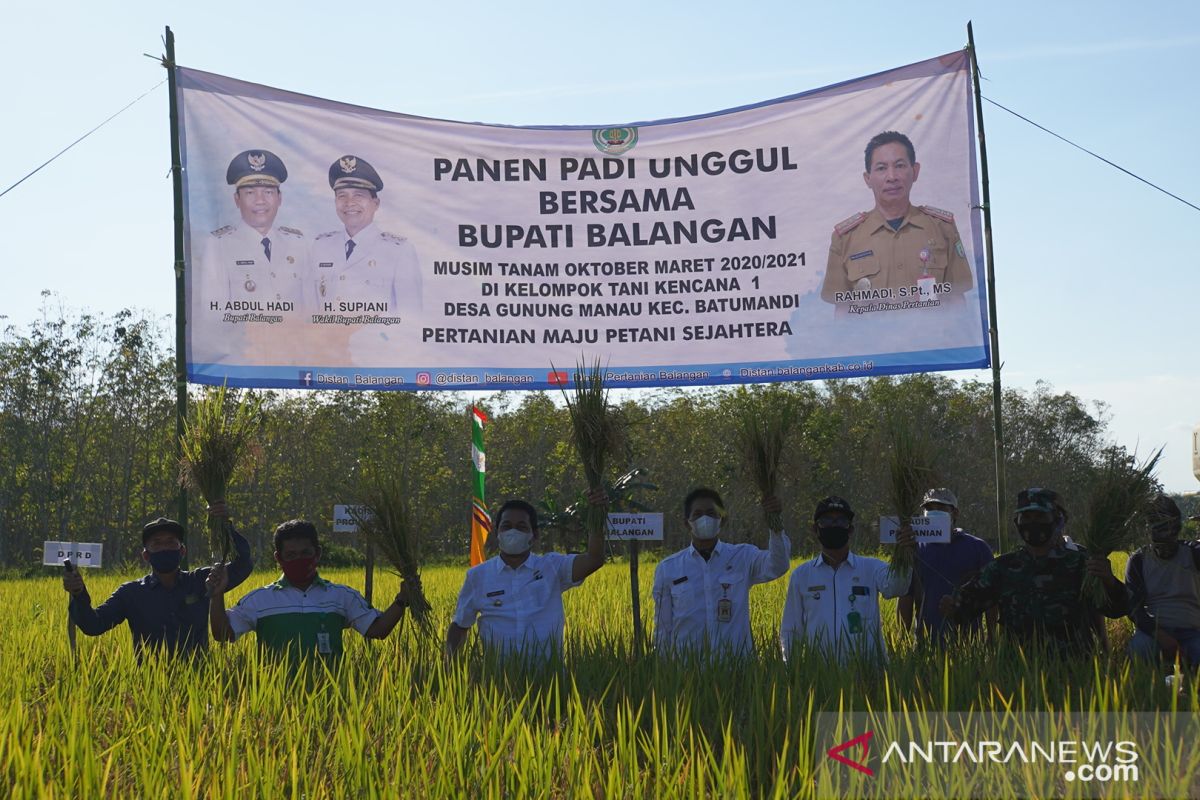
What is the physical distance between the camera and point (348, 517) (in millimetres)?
5801

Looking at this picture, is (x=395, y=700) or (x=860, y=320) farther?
(x=860, y=320)

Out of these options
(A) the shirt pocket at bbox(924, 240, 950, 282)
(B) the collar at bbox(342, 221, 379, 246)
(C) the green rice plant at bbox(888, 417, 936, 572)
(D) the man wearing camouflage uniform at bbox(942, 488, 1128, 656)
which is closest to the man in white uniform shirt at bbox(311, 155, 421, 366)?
(B) the collar at bbox(342, 221, 379, 246)

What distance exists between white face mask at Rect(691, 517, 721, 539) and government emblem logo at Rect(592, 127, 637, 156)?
3419mm

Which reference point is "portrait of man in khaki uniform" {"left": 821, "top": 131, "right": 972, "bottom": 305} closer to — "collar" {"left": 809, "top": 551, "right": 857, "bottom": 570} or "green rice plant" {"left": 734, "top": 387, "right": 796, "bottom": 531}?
"green rice plant" {"left": 734, "top": 387, "right": 796, "bottom": 531}

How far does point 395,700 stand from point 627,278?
4.06 metres

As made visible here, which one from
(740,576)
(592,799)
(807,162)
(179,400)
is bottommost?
(592,799)

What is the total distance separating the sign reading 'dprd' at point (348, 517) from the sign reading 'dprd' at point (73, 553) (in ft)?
3.88

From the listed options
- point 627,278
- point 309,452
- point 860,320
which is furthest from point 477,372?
point 309,452

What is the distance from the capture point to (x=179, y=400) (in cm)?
672

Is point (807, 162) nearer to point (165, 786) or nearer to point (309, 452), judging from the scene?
point (165, 786)

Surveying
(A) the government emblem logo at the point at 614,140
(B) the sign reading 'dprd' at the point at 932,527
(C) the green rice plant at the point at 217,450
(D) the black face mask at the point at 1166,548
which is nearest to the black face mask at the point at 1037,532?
(B) the sign reading 'dprd' at the point at 932,527

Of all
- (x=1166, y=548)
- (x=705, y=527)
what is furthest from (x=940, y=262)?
(x=705, y=527)

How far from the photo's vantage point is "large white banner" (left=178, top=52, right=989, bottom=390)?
7199 mm

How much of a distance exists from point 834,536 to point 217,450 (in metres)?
2.92
